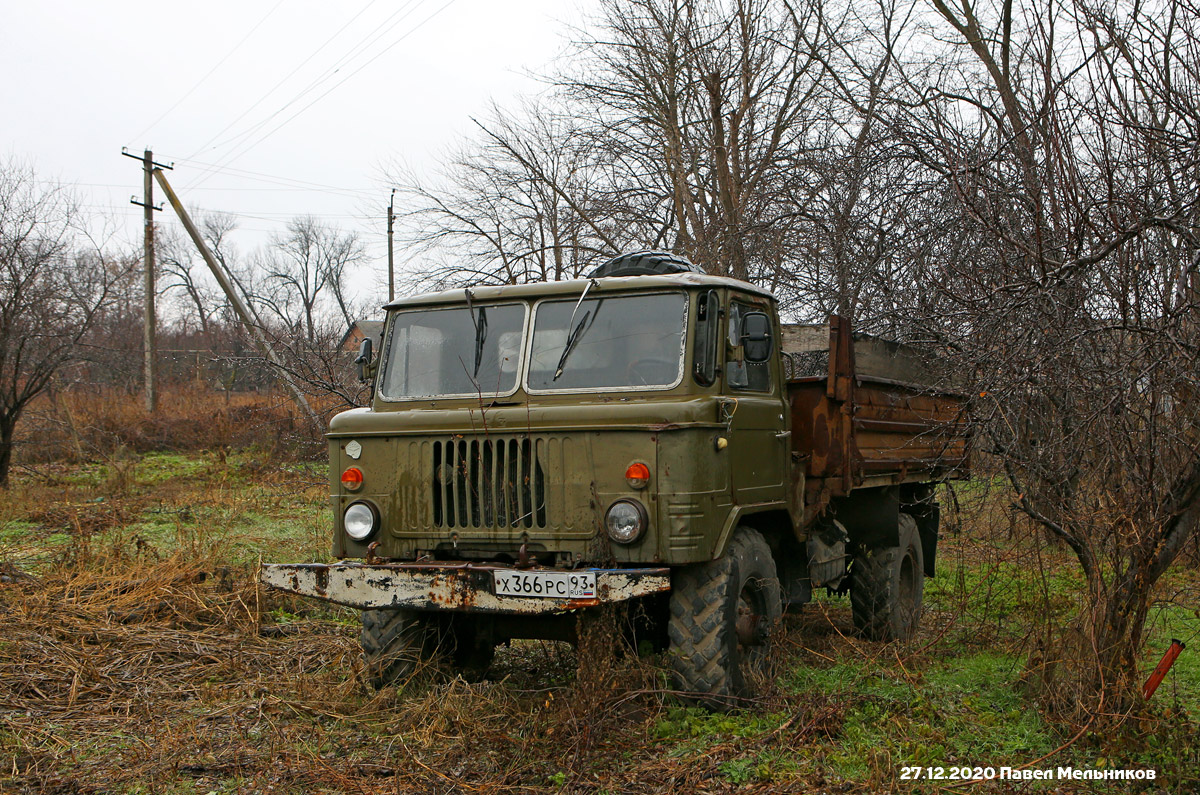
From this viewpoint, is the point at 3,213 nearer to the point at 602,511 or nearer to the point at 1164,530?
the point at 602,511

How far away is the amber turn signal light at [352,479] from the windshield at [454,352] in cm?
56

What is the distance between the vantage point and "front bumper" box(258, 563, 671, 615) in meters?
4.84

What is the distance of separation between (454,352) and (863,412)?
9.21 feet

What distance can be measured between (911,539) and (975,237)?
244 cm

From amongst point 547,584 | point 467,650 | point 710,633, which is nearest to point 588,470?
point 547,584

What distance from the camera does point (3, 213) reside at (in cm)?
1533

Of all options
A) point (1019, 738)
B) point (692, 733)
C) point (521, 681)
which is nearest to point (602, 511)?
point (692, 733)

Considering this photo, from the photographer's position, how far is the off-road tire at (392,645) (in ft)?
19.2

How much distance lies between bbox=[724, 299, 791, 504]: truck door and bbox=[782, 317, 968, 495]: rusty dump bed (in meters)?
0.28

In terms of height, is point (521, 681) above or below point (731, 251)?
below

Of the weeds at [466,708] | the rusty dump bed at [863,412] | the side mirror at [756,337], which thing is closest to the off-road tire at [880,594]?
the weeds at [466,708]

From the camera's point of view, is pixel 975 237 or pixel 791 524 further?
pixel 975 237

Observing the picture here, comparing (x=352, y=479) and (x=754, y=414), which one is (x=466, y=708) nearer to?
(x=352, y=479)

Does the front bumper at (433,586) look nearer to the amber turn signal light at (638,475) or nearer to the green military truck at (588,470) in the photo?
the green military truck at (588,470)
